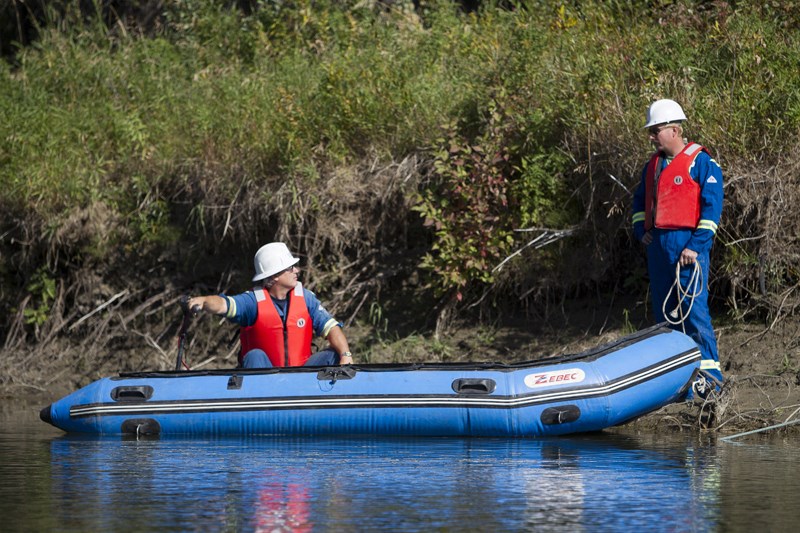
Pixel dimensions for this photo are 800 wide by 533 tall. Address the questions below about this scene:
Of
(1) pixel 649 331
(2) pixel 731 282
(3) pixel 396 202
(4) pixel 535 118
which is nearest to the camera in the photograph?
(1) pixel 649 331

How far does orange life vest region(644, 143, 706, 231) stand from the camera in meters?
8.52

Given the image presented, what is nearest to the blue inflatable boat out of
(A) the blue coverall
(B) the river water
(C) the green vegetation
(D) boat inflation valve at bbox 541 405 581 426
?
(D) boat inflation valve at bbox 541 405 581 426

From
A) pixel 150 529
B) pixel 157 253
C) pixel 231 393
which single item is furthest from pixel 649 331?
pixel 157 253

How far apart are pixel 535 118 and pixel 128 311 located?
14.2ft

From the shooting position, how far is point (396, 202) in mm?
11242

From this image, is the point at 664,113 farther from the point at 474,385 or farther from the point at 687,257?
the point at 474,385

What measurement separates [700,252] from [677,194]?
412 millimetres

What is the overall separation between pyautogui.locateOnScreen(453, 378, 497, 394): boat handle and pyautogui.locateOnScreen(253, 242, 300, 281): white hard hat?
1604 millimetres

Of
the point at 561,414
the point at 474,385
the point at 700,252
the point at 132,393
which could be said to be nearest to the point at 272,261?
the point at 132,393

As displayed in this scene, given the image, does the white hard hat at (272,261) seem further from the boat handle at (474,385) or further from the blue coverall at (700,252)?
the blue coverall at (700,252)

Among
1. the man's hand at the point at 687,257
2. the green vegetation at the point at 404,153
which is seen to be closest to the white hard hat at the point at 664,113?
the man's hand at the point at 687,257

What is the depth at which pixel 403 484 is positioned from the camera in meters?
6.40

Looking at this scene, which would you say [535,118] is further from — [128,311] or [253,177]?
[128,311]

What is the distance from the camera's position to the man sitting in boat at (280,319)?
8.93 meters
